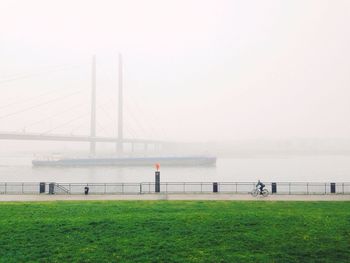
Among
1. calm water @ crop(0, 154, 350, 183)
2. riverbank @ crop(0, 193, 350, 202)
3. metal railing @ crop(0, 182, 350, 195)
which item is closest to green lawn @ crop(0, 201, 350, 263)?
riverbank @ crop(0, 193, 350, 202)

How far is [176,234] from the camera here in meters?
10.7

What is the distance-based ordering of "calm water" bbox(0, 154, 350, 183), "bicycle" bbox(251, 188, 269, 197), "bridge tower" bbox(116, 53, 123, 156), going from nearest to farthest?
"bicycle" bbox(251, 188, 269, 197) → "calm water" bbox(0, 154, 350, 183) → "bridge tower" bbox(116, 53, 123, 156)

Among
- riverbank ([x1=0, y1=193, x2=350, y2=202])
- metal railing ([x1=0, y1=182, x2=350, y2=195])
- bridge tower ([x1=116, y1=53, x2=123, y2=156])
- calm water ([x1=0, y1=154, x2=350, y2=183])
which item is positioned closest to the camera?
riverbank ([x1=0, y1=193, x2=350, y2=202])

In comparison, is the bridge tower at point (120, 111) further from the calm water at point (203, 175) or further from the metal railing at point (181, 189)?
the metal railing at point (181, 189)

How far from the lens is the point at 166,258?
887 cm

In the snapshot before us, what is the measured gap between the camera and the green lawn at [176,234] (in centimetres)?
905

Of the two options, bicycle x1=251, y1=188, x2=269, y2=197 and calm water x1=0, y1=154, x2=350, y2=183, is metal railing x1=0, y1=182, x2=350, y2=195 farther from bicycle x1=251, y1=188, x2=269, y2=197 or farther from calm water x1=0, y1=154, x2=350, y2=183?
calm water x1=0, y1=154, x2=350, y2=183

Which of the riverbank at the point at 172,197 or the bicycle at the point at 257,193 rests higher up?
the bicycle at the point at 257,193

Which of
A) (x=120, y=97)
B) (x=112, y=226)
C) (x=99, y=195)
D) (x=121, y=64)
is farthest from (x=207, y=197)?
(x=121, y=64)

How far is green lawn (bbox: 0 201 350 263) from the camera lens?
9055 millimetres

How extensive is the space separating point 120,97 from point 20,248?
97.4 meters

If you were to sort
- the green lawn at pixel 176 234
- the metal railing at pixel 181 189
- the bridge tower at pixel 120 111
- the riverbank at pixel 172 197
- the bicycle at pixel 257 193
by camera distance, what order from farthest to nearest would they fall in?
the bridge tower at pixel 120 111, the metal railing at pixel 181 189, the bicycle at pixel 257 193, the riverbank at pixel 172 197, the green lawn at pixel 176 234

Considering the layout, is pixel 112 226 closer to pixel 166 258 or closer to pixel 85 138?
pixel 166 258

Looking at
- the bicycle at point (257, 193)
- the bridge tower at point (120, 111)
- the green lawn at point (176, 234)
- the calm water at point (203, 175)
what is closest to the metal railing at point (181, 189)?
the bicycle at point (257, 193)
